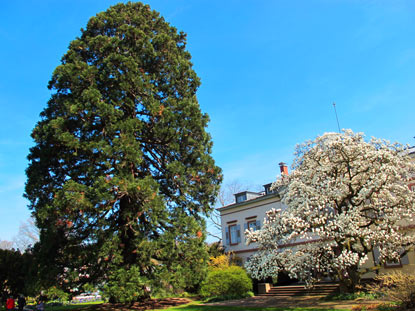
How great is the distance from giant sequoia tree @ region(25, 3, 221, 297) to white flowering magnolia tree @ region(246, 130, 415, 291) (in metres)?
4.34

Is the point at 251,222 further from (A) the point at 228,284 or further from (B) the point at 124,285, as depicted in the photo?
(B) the point at 124,285

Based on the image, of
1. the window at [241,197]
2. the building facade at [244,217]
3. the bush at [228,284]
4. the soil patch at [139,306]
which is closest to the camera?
the soil patch at [139,306]

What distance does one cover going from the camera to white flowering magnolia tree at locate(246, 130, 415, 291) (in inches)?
478

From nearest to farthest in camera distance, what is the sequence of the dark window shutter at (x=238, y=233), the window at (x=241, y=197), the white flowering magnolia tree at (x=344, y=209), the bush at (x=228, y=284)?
the white flowering magnolia tree at (x=344, y=209), the bush at (x=228, y=284), the dark window shutter at (x=238, y=233), the window at (x=241, y=197)

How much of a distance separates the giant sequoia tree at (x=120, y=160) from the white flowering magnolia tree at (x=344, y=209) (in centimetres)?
434

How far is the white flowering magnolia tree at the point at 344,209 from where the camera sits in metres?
12.1

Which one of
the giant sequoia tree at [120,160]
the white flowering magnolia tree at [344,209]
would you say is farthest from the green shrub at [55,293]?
the white flowering magnolia tree at [344,209]

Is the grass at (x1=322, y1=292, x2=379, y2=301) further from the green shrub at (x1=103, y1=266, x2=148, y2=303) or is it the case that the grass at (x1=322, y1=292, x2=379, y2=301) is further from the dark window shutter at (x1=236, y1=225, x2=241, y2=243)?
the dark window shutter at (x1=236, y1=225, x2=241, y2=243)

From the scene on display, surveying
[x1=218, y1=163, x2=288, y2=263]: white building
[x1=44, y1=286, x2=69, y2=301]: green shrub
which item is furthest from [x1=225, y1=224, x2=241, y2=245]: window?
[x1=44, y1=286, x2=69, y2=301]: green shrub

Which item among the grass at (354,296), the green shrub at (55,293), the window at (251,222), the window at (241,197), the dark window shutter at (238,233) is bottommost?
the grass at (354,296)

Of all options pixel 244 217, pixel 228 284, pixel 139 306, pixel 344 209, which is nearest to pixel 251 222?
pixel 244 217

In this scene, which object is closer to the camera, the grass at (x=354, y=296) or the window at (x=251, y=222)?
the grass at (x=354, y=296)

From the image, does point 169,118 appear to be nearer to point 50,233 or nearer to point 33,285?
point 50,233

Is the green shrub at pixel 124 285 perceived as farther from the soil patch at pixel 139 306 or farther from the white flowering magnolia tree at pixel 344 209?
the white flowering magnolia tree at pixel 344 209
